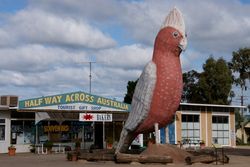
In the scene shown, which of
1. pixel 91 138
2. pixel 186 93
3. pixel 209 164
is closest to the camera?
pixel 209 164

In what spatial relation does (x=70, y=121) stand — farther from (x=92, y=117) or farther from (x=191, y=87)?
(x=191, y=87)

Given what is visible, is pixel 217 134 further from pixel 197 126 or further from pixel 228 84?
pixel 228 84

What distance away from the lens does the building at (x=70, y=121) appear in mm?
37312

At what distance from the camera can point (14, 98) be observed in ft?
145

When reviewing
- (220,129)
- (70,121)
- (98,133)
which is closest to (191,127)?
(220,129)

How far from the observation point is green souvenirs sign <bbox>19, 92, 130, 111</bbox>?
36.6m

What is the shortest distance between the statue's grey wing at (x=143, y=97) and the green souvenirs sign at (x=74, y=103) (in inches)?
559

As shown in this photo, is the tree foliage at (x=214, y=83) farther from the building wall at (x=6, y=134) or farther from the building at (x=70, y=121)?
the building wall at (x=6, y=134)

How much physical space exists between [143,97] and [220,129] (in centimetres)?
2838

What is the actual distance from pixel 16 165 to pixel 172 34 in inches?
380

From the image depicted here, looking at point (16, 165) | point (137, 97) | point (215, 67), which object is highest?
point (215, 67)

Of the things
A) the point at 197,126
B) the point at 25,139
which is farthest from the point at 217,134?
the point at 25,139

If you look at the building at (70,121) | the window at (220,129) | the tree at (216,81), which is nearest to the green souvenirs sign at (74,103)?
the building at (70,121)

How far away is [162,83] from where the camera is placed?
2311 centimetres
